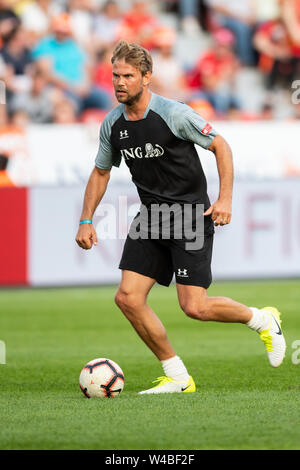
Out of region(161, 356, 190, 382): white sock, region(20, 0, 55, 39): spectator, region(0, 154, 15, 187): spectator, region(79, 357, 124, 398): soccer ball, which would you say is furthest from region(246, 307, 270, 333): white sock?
region(20, 0, 55, 39): spectator

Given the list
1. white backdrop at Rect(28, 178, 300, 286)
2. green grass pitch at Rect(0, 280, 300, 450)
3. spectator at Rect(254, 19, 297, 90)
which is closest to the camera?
green grass pitch at Rect(0, 280, 300, 450)

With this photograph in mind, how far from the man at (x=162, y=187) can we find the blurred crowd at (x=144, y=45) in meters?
9.20

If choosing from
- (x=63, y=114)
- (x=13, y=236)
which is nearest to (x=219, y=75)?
(x=63, y=114)

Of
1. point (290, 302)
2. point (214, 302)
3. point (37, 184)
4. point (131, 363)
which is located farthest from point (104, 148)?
point (37, 184)

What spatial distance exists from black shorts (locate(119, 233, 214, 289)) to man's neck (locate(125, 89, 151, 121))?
2.78 feet

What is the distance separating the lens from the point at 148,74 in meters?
6.74

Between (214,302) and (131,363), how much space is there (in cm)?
197

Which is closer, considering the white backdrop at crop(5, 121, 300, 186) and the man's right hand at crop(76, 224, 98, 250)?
the man's right hand at crop(76, 224, 98, 250)

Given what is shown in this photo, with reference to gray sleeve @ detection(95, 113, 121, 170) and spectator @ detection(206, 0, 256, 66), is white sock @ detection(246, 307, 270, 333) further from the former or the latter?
spectator @ detection(206, 0, 256, 66)

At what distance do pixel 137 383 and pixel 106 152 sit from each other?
5.72 ft

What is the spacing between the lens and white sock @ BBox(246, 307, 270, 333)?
6949mm

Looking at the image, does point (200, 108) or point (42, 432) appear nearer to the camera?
point (42, 432)
